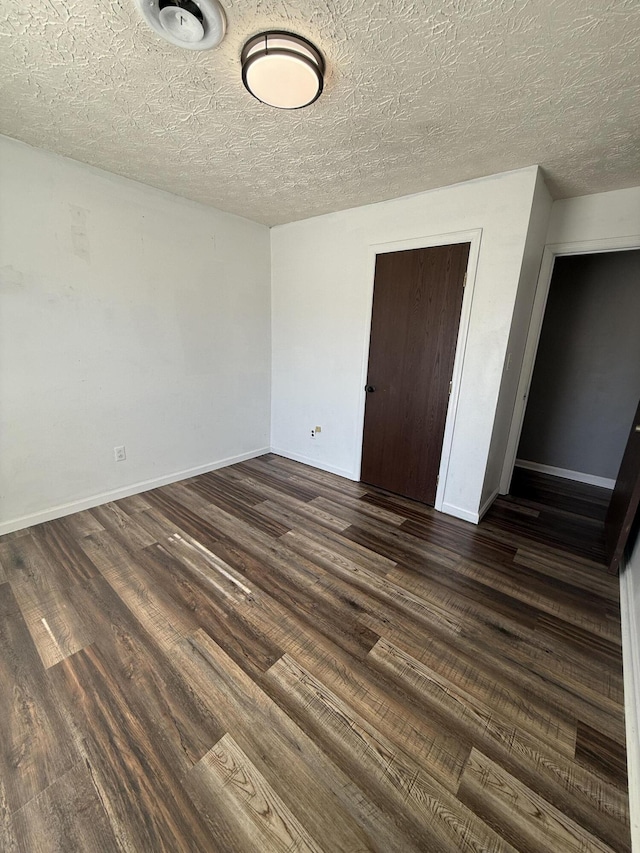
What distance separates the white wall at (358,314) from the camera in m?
2.25

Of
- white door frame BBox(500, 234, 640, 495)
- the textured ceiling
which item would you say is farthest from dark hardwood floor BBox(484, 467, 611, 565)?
the textured ceiling

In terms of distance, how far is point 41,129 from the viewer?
1.89 metres

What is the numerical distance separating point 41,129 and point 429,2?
84.7 inches

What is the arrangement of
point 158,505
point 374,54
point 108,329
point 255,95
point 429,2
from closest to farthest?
point 429,2 < point 374,54 < point 255,95 < point 108,329 < point 158,505

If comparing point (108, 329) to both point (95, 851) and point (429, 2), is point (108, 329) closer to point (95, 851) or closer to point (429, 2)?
point (429, 2)

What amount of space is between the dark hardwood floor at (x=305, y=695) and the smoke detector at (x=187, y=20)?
2.47 metres

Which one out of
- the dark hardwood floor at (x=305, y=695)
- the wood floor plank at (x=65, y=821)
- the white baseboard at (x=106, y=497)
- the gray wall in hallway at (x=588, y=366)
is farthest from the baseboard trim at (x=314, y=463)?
the wood floor plank at (x=65, y=821)

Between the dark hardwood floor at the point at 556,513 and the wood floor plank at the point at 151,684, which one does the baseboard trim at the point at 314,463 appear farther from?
the wood floor plank at the point at 151,684

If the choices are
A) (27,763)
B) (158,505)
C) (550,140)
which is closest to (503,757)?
(27,763)

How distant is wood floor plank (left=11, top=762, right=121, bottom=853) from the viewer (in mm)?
919

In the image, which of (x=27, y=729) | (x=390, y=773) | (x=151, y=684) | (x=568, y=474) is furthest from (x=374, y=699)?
(x=568, y=474)

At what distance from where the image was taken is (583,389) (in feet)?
11.5

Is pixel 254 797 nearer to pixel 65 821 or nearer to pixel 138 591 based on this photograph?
pixel 65 821

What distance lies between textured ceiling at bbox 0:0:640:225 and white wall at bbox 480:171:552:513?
0.19 m
